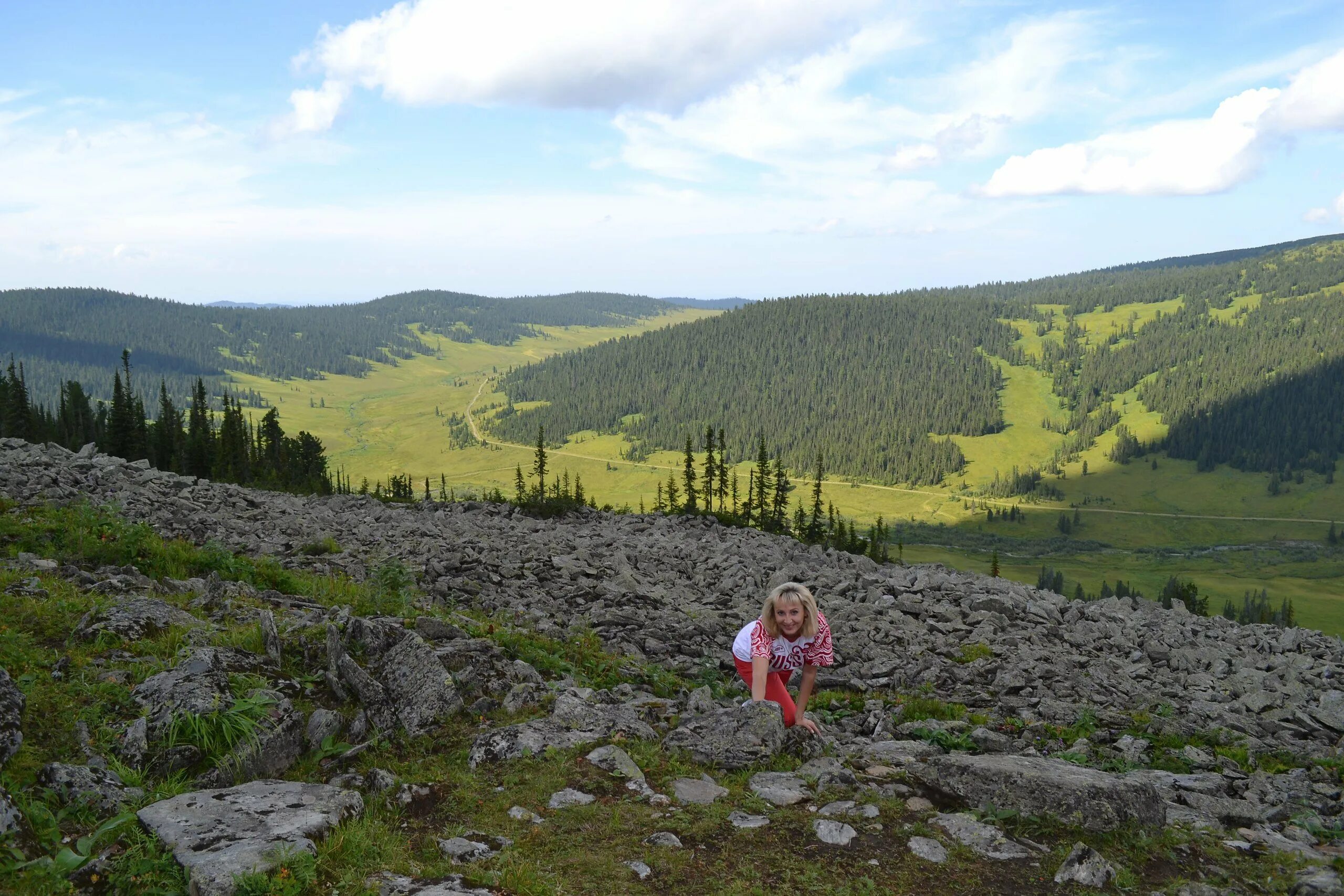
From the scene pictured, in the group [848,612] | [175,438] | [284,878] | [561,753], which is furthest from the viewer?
[175,438]

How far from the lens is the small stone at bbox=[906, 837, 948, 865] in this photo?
741cm

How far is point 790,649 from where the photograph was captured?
1070 cm

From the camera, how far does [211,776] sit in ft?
24.6

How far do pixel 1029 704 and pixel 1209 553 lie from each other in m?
217

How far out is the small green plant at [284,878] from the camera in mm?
5781

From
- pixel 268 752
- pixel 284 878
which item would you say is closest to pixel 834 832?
pixel 284 878

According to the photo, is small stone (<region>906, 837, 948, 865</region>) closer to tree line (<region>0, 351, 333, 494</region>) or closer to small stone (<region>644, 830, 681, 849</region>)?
small stone (<region>644, 830, 681, 849</region>)

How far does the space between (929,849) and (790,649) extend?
3.47m

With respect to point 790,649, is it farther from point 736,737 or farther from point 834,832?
point 834,832

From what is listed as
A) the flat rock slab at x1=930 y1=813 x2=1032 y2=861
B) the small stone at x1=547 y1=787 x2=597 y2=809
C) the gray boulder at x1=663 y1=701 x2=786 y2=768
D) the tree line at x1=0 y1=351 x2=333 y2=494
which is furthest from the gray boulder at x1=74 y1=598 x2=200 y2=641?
the tree line at x1=0 y1=351 x2=333 y2=494

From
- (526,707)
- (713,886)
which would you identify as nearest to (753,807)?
(713,886)

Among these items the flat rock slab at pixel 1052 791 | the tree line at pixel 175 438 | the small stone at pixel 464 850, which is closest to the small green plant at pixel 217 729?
the small stone at pixel 464 850

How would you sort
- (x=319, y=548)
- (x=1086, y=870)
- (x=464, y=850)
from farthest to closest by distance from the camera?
(x=319, y=548) < (x=1086, y=870) < (x=464, y=850)

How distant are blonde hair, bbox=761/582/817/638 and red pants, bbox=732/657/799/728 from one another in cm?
60
